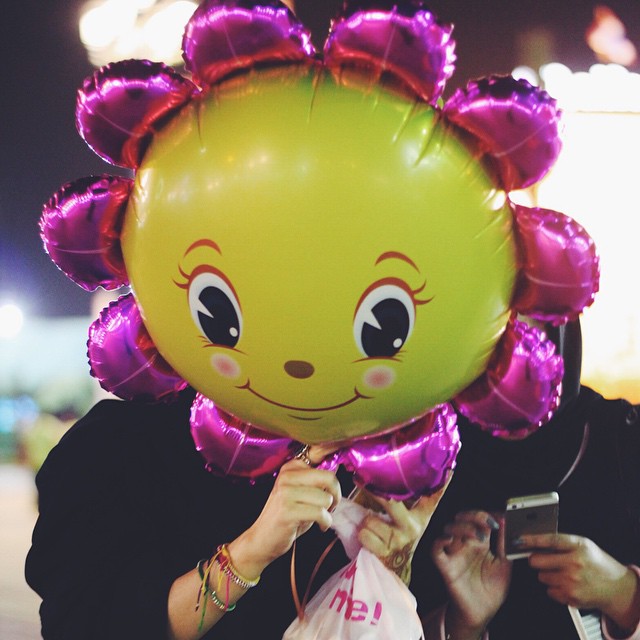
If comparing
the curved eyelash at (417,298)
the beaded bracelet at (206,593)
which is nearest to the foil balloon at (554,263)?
the curved eyelash at (417,298)

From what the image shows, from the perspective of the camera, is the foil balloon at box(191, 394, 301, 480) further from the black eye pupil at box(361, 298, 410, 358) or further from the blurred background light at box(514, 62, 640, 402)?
the blurred background light at box(514, 62, 640, 402)

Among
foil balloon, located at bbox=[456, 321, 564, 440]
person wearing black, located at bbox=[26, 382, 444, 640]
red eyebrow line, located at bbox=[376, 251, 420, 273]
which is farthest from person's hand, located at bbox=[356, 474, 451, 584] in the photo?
red eyebrow line, located at bbox=[376, 251, 420, 273]

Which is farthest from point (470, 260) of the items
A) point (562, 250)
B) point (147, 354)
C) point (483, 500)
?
point (483, 500)

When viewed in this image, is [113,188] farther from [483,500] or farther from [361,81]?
[483,500]

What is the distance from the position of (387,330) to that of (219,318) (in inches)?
6.5

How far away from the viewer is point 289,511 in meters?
0.78

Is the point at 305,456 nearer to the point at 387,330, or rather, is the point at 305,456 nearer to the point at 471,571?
the point at 387,330

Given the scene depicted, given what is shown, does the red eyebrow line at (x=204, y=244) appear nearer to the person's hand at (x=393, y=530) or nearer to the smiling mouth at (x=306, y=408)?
the smiling mouth at (x=306, y=408)

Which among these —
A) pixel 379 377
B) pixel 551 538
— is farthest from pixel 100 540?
pixel 551 538

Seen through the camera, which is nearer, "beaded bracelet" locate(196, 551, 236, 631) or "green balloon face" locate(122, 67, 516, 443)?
"green balloon face" locate(122, 67, 516, 443)

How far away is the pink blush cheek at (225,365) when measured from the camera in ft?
2.29

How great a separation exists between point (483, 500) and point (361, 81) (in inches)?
27.5

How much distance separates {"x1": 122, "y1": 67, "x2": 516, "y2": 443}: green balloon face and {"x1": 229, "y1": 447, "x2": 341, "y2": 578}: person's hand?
4.1 inches

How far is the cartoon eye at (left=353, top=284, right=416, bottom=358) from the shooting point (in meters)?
0.64
